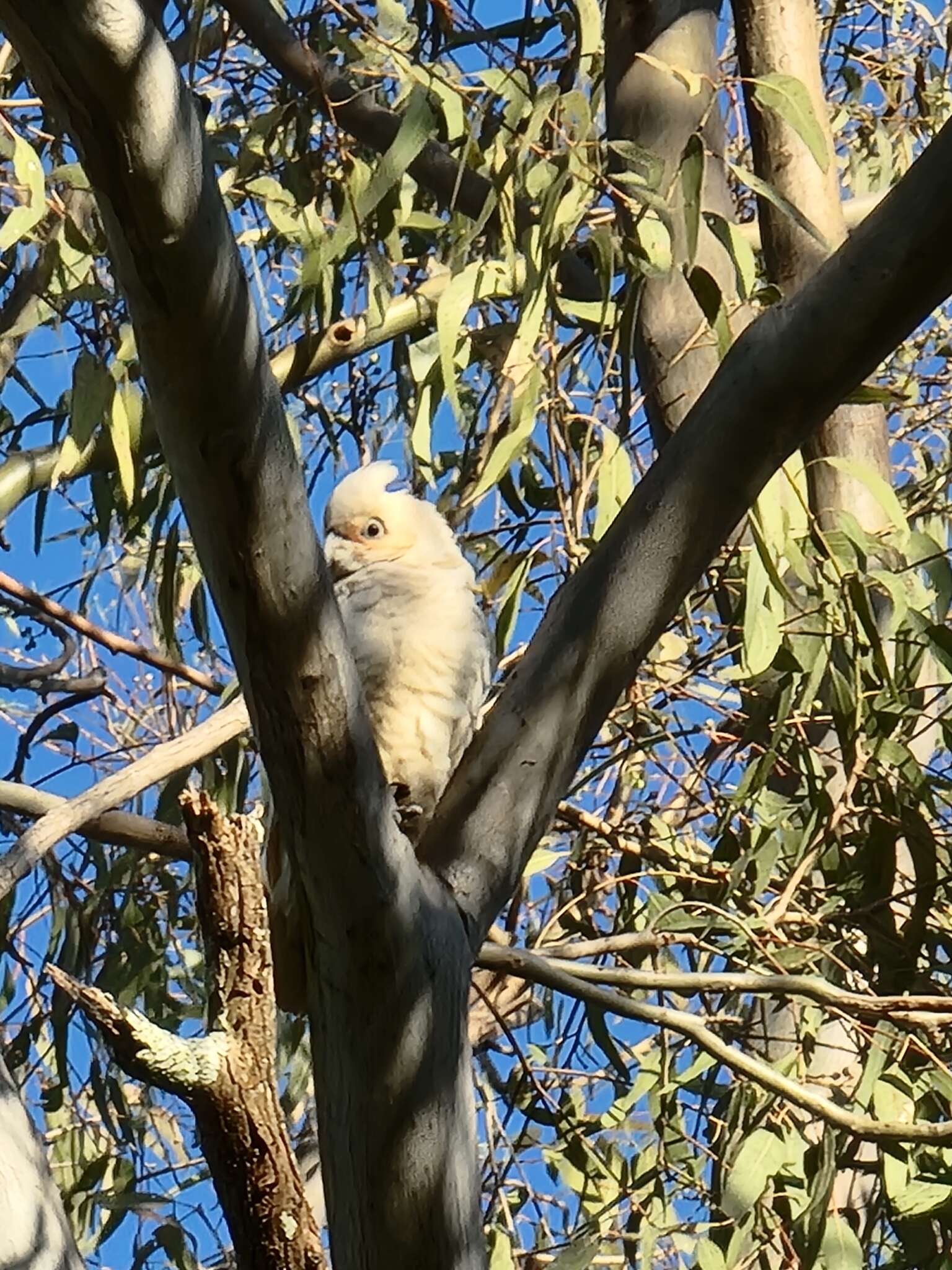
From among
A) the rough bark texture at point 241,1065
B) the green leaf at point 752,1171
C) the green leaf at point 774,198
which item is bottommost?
the rough bark texture at point 241,1065

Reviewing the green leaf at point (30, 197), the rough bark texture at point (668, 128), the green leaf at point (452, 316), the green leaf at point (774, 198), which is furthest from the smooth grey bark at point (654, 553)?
the rough bark texture at point (668, 128)

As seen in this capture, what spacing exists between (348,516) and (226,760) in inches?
12.5

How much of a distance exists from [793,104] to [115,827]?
0.93 metres

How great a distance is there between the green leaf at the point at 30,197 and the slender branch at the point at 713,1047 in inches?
29.9

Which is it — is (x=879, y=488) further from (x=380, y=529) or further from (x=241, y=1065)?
(x=241, y=1065)

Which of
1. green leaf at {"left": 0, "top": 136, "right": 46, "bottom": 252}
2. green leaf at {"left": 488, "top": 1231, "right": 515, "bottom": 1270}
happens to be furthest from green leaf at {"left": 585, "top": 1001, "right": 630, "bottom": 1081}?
green leaf at {"left": 0, "top": 136, "right": 46, "bottom": 252}

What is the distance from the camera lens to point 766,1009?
2285 mm

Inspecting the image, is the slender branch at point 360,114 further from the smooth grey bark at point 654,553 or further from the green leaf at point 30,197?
the smooth grey bark at point 654,553

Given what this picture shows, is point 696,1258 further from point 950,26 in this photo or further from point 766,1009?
point 950,26

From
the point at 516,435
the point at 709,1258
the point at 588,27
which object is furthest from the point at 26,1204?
the point at 588,27

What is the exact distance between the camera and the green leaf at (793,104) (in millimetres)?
1703

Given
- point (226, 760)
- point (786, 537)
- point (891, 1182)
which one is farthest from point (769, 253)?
point (891, 1182)

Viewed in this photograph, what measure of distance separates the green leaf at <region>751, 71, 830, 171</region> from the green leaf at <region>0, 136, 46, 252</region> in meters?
0.67

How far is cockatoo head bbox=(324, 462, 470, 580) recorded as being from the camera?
2074mm
